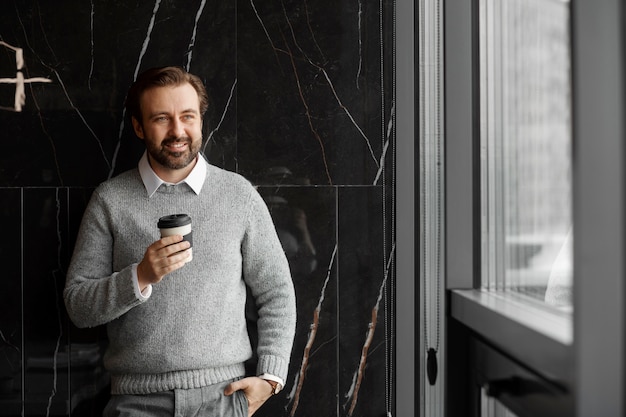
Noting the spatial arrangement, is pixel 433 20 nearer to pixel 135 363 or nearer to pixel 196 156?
pixel 196 156

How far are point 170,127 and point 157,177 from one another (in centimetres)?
17

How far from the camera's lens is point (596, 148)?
0.61 m

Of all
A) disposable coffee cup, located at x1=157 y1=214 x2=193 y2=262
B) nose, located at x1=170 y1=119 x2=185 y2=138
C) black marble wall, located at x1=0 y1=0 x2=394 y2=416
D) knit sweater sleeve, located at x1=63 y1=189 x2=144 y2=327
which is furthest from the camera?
black marble wall, located at x1=0 y1=0 x2=394 y2=416

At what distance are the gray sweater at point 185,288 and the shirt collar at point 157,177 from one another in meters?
0.02

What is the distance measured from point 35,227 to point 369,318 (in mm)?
1249

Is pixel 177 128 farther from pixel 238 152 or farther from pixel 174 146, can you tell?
pixel 238 152

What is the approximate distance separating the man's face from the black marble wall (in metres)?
0.23

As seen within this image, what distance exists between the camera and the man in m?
1.89

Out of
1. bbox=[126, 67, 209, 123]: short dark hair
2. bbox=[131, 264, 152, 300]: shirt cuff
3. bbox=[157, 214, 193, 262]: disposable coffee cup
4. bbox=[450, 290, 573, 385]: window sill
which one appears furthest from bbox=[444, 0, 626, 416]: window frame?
bbox=[126, 67, 209, 123]: short dark hair

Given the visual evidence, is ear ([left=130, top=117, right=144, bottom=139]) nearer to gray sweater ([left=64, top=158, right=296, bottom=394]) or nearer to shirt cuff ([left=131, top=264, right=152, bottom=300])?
gray sweater ([left=64, top=158, right=296, bottom=394])

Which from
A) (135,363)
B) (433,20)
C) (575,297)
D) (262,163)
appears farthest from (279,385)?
(575,297)

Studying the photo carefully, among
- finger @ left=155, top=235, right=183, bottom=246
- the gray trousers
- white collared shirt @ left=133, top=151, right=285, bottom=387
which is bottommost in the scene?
the gray trousers

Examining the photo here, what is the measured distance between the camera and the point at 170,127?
197cm

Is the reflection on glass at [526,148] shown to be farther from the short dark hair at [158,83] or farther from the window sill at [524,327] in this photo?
the short dark hair at [158,83]
